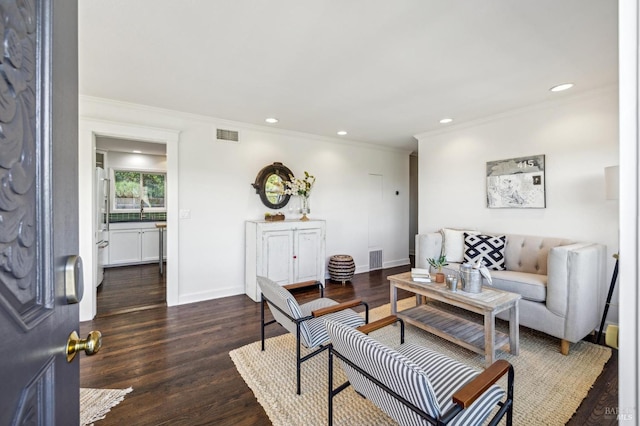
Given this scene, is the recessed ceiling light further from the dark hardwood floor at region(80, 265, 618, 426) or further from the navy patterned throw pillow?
the dark hardwood floor at region(80, 265, 618, 426)

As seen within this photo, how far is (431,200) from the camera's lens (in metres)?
4.58

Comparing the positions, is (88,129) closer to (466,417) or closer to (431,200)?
(466,417)

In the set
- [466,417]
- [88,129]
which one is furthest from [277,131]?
[466,417]

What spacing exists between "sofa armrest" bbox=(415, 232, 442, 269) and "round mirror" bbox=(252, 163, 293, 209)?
206cm

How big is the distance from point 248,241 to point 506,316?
10.4 feet

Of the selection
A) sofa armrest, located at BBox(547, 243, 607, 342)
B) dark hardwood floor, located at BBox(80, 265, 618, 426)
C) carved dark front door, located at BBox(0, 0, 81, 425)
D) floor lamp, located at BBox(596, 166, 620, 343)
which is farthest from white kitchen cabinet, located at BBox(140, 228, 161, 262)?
floor lamp, located at BBox(596, 166, 620, 343)

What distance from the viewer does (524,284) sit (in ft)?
8.98

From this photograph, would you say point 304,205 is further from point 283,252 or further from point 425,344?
point 425,344

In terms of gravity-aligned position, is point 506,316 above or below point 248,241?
below

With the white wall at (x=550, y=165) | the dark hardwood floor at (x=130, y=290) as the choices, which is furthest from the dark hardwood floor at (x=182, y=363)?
the white wall at (x=550, y=165)

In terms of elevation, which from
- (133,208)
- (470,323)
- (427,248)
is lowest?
(470,323)

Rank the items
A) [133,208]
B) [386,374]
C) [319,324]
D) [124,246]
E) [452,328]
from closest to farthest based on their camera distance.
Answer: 1. [386,374]
2. [319,324]
3. [452,328]
4. [124,246]
5. [133,208]

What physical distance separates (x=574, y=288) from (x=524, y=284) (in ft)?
1.26

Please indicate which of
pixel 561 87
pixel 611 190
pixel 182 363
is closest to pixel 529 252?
pixel 611 190
